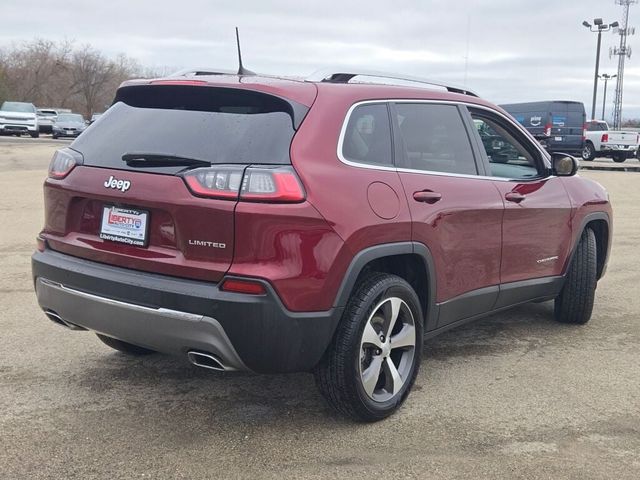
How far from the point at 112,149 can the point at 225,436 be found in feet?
4.96

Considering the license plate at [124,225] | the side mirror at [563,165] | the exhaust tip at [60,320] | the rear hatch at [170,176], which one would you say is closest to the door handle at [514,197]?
the side mirror at [563,165]

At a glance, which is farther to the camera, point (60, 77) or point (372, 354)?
point (60, 77)

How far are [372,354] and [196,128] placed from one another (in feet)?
4.65

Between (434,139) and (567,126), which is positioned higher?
(567,126)

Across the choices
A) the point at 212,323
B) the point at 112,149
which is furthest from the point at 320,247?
the point at 112,149

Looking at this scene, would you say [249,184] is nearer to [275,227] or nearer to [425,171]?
[275,227]

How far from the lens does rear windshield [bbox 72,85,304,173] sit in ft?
10.6

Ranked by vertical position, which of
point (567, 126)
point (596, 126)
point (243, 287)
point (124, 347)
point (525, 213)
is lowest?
point (124, 347)

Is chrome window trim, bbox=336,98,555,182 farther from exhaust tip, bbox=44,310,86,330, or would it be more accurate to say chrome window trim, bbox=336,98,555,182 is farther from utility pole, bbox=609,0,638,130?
utility pole, bbox=609,0,638,130

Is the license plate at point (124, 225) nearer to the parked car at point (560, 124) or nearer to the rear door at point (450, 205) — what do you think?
the rear door at point (450, 205)

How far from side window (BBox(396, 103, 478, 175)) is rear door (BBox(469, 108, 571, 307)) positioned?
0.70 feet

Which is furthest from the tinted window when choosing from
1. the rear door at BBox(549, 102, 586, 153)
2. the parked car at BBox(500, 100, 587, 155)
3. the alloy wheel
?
the alloy wheel

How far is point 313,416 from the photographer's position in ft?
12.3

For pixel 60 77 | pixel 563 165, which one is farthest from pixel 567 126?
pixel 60 77
